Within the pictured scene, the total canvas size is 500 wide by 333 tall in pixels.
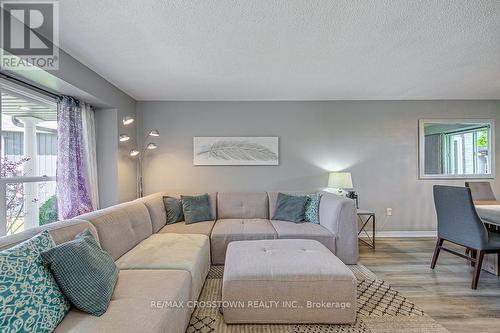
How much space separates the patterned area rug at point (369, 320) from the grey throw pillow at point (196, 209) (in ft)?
3.69

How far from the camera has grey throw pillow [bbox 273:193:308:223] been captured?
3229 mm

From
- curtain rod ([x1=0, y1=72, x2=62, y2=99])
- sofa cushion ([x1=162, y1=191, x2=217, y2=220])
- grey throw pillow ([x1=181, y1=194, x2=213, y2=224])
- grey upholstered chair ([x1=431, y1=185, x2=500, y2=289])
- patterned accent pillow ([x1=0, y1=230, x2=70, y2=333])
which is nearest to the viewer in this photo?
patterned accent pillow ([x1=0, y1=230, x2=70, y2=333])

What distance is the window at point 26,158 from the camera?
2.11 m

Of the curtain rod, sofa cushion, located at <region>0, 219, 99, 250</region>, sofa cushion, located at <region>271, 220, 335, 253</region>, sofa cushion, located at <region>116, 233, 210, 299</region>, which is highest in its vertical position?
the curtain rod

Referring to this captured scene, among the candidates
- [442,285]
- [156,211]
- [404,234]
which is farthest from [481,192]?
[156,211]

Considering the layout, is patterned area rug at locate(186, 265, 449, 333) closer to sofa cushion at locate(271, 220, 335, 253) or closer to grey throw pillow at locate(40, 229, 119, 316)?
sofa cushion at locate(271, 220, 335, 253)

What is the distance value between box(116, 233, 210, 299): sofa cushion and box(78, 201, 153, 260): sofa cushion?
8 cm

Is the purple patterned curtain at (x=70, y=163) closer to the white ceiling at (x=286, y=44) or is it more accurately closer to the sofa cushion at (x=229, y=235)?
the white ceiling at (x=286, y=44)

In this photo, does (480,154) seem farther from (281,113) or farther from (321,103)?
(281,113)

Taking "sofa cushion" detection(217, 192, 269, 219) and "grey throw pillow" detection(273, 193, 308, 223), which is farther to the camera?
"sofa cushion" detection(217, 192, 269, 219)

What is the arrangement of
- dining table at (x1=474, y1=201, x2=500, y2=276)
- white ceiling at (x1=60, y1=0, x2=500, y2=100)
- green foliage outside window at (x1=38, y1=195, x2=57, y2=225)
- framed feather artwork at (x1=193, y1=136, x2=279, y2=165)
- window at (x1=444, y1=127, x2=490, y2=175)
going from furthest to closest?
window at (x1=444, y1=127, x2=490, y2=175), framed feather artwork at (x1=193, y1=136, x2=279, y2=165), green foliage outside window at (x1=38, y1=195, x2=57, y2=225), dining table at (x1=474, y1=201, x2=500, y2=276), white ceiling at (x1=60, y1=0, x2=500, y2=100)

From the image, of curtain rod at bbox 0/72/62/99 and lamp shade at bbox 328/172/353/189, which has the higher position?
curtain rod at bbox 0/72/62/99

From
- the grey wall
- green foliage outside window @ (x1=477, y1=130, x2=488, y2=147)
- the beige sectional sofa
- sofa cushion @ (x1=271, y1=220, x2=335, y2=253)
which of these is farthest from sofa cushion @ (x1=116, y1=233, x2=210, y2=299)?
green foliage outside window @ (x1=477, y1=130, x2=488, y2=147)

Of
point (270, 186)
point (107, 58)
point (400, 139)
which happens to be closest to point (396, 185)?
point (400, 139)
